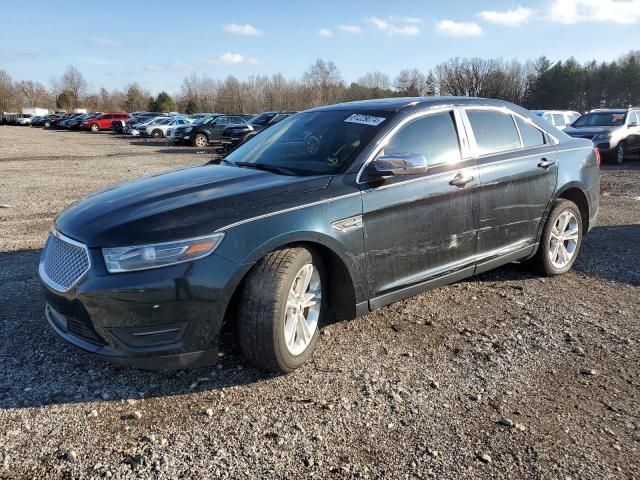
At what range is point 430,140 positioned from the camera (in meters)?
4.15

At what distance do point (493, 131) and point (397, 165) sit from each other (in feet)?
5.16

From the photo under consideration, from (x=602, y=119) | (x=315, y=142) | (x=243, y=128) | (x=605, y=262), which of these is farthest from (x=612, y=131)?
(x=243, y=128)

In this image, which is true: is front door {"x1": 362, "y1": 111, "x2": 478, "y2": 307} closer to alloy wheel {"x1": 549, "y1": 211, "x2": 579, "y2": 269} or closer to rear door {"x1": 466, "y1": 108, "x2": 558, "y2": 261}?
rear door {"x1": 466, "y1": 108, "x2": 558, "y2": 261}

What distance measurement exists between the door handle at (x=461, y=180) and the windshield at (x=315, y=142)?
0.72 m

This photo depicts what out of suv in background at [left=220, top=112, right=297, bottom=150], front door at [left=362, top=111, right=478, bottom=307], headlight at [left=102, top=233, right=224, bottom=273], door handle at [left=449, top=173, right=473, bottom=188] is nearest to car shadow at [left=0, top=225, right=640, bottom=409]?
headlight at [left=102, top=233, right=224, bottom=273]

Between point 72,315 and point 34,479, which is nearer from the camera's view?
point 34,479

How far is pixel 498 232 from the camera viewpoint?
453 centimetres

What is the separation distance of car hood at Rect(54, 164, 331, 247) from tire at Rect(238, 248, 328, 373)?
33 centimetres

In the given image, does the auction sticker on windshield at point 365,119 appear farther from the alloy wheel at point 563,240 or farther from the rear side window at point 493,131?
the alloy wheel at point 563,240

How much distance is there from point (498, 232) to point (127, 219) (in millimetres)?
3003

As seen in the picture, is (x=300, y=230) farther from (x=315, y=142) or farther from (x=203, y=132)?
(x=203, y=132)

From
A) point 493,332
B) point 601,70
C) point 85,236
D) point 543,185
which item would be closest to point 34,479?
point 85,236

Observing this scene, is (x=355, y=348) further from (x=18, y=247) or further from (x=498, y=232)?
(x=18, y=247)

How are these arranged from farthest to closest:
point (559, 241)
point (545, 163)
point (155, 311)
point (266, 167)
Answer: point (559, 241) < point (545, 163) < point (266, 167) < point (155, 311)
